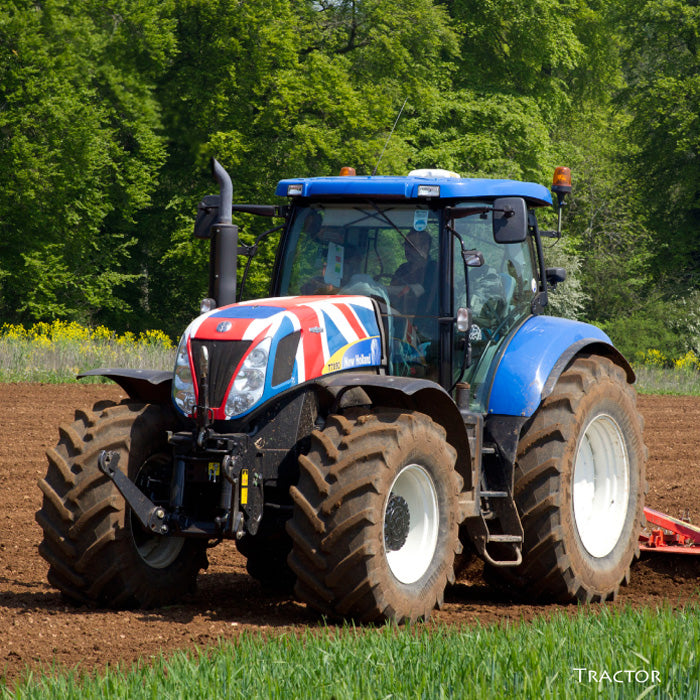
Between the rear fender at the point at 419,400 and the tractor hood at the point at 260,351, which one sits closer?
the tractor hood at the point at 260,351

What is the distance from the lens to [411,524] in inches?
246

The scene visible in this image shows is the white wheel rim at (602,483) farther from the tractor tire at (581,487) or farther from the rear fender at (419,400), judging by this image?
the rear fender at (419,400)

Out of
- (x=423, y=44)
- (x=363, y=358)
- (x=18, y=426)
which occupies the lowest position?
(x=18, y=426)

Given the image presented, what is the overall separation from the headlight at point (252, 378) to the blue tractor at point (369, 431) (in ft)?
0.03

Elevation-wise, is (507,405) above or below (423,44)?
below

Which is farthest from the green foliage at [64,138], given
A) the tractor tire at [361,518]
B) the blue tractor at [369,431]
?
the tractor tire at [361,518]

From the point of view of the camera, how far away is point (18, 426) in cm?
1588

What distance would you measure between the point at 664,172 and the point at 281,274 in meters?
34.0

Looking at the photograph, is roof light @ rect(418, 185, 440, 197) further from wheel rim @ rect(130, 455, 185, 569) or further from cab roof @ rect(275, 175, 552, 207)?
wheel rim @ rect(130, 455, 185, 569)

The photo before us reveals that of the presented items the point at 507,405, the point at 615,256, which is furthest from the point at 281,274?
the point at 615,256

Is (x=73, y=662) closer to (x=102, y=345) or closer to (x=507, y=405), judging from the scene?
(x=507, y=405)

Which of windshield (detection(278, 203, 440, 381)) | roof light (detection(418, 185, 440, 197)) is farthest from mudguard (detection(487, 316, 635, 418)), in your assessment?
roof light (detection(418, 185, 440, 197))

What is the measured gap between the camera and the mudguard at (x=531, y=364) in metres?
6.96

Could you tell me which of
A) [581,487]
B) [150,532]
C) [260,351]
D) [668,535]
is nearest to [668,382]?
[668,535]
